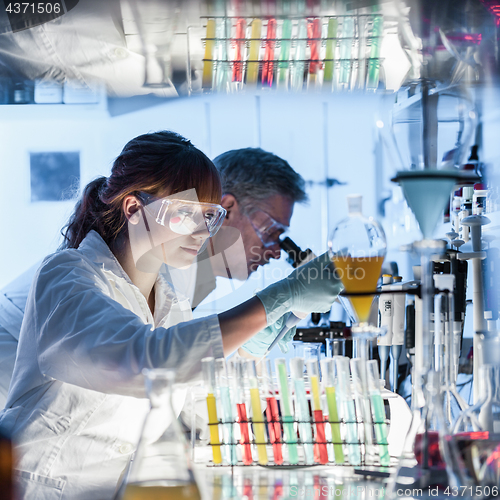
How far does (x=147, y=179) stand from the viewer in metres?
1.59

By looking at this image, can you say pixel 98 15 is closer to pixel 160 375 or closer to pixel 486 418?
pixel 160 375

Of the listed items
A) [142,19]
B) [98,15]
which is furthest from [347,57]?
[98,15]

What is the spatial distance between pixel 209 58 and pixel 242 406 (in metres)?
1.35

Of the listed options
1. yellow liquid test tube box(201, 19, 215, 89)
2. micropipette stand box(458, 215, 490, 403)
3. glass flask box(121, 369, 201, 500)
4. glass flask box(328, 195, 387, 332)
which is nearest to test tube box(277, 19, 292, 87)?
yellow liquid test tube box(201, 19, 215, 89)

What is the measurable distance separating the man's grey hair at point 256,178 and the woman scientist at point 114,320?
89cm

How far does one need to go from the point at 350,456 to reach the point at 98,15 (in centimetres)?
179

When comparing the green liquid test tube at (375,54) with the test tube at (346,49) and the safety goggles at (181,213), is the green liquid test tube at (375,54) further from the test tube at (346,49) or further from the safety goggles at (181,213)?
the safety goggles at (181,213)

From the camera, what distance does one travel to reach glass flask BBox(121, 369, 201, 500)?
815 mm

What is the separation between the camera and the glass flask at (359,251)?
44.1 inches

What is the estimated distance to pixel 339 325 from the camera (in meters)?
1.80

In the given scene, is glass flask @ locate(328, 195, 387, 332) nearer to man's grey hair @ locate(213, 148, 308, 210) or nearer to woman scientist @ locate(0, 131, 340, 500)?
woman scientist @ locate(0, 131, 340, 500)

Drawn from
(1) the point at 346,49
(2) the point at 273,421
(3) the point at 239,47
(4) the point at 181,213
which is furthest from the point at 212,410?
(1) the point at 346,49

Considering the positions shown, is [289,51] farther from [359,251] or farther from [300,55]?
[359,251]

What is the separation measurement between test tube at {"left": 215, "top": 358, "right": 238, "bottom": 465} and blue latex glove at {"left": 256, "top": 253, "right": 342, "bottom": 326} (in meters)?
0.23
